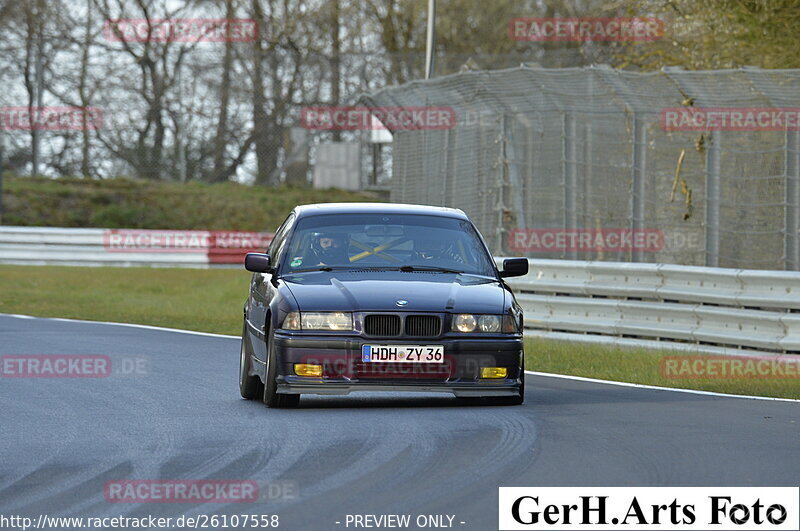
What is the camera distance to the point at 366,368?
413 inches

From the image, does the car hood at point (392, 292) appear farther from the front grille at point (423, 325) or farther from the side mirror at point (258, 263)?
the side mirror at point (258, 263)

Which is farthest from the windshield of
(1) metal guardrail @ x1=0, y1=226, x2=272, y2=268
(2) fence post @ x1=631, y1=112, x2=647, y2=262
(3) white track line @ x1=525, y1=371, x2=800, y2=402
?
(1) metal guardrail @ x1=0, y1=226, x2=272, y2=268

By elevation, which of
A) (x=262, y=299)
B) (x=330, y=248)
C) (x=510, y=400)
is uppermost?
(x=330, y=248)

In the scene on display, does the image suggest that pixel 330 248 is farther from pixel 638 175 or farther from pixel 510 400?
pixel 638 175

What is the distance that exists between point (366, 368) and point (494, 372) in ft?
2.84

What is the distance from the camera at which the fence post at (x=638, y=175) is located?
19438 mm

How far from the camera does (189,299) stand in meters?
26.0

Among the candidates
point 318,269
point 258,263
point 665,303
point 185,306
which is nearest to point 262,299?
point 258,263

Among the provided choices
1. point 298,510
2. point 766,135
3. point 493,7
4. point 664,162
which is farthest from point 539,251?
point 493,7

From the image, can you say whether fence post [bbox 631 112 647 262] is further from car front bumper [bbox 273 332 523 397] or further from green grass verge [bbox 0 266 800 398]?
car front bumper [bbox 273 332 523 397]

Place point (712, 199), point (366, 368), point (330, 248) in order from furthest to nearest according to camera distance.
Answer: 1. point (712, 199)
2. point (330, 248)
3. point (366, 368)

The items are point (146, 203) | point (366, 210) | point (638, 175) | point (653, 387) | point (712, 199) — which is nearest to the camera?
point (366, 210)

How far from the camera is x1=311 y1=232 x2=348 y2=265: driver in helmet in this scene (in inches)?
456

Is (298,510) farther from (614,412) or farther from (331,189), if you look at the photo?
(331,189)
